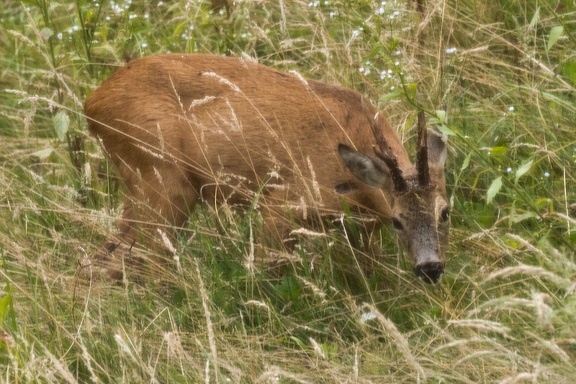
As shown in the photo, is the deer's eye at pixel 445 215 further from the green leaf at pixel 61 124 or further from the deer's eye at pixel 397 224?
the green leaf at pixel 61 124

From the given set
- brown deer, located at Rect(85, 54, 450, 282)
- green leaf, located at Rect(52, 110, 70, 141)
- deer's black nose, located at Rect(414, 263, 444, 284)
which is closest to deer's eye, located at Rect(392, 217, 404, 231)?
brown deer, located at Rect(85, 54, 450, 282)

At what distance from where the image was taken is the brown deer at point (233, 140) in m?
5.94

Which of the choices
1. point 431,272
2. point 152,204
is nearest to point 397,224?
point 431,272

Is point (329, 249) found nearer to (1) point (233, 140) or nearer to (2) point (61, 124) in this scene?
(1) point (233, 140)

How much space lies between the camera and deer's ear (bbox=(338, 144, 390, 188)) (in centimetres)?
564

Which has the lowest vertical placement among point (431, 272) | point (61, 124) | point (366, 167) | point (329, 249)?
point (431, 272)

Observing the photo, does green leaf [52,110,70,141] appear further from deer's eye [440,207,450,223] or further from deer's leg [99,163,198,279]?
deer's eye [440,207,450,223]

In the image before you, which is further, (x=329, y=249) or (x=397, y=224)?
(x=397, y=224)

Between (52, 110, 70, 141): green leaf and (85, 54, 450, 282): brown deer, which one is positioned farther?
(52, 110, 70, 141): green leaf

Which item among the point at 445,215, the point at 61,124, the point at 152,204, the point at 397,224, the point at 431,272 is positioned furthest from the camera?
the point at 61,124

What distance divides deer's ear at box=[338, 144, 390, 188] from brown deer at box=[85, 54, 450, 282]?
0.01m

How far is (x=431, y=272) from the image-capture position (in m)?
5.30

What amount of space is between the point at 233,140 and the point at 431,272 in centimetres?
142

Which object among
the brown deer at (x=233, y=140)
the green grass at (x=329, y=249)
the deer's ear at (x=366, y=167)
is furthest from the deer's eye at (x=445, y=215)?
the deer's ear at (x=366, y=167)
